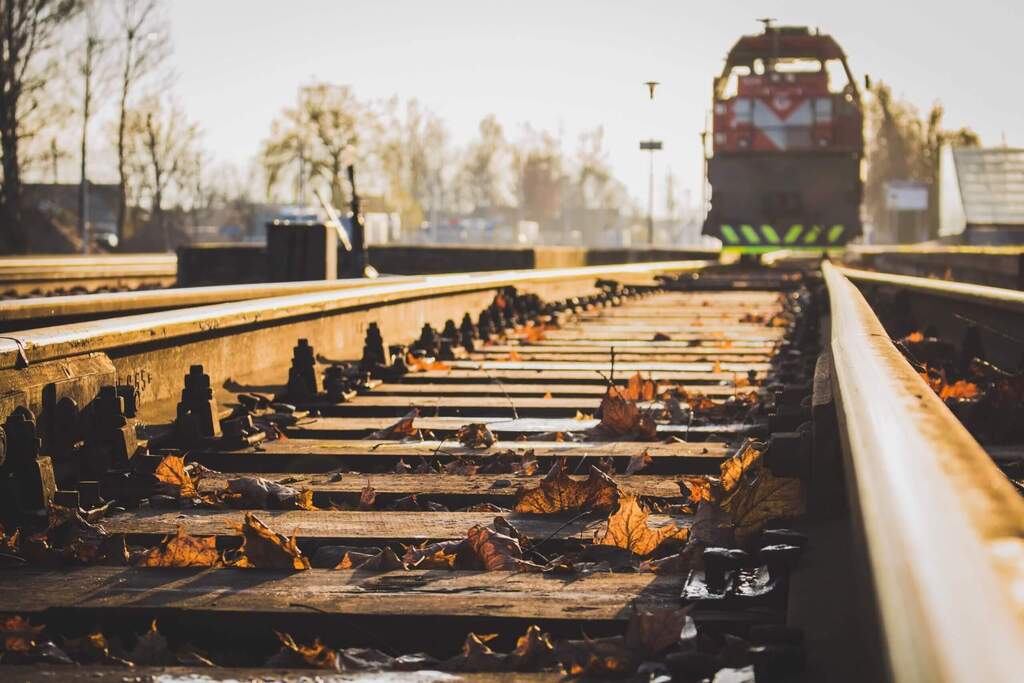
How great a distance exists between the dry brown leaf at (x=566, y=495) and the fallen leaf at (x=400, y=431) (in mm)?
1444

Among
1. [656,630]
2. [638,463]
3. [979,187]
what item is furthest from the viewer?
[979,187]

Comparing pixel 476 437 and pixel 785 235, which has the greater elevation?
pixel 785 235

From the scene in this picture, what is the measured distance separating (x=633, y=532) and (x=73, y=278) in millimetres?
17049

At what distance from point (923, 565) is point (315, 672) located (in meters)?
1.48

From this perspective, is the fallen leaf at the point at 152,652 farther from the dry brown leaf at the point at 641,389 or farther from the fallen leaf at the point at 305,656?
the dry brown leaf at the point at 641,389

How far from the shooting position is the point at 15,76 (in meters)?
43.3

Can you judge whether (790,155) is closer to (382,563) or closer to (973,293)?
(973,293)

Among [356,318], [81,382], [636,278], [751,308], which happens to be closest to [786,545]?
[81,382]

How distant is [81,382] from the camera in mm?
4125

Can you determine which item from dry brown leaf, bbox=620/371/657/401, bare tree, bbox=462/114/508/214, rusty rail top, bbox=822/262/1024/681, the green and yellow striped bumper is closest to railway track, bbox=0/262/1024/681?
rusty rail top, bbox=822/262/1024/681

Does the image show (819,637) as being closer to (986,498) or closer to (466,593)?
(466,593)

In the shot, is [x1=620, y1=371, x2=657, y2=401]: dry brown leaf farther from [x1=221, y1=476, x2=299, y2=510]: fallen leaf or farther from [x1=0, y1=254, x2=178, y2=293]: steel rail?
[x1=0, y1=254, x2=178, y2=293]: steel rail

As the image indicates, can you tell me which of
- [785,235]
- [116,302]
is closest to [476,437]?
[116,302]

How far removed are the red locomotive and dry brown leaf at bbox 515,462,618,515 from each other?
22547mm
